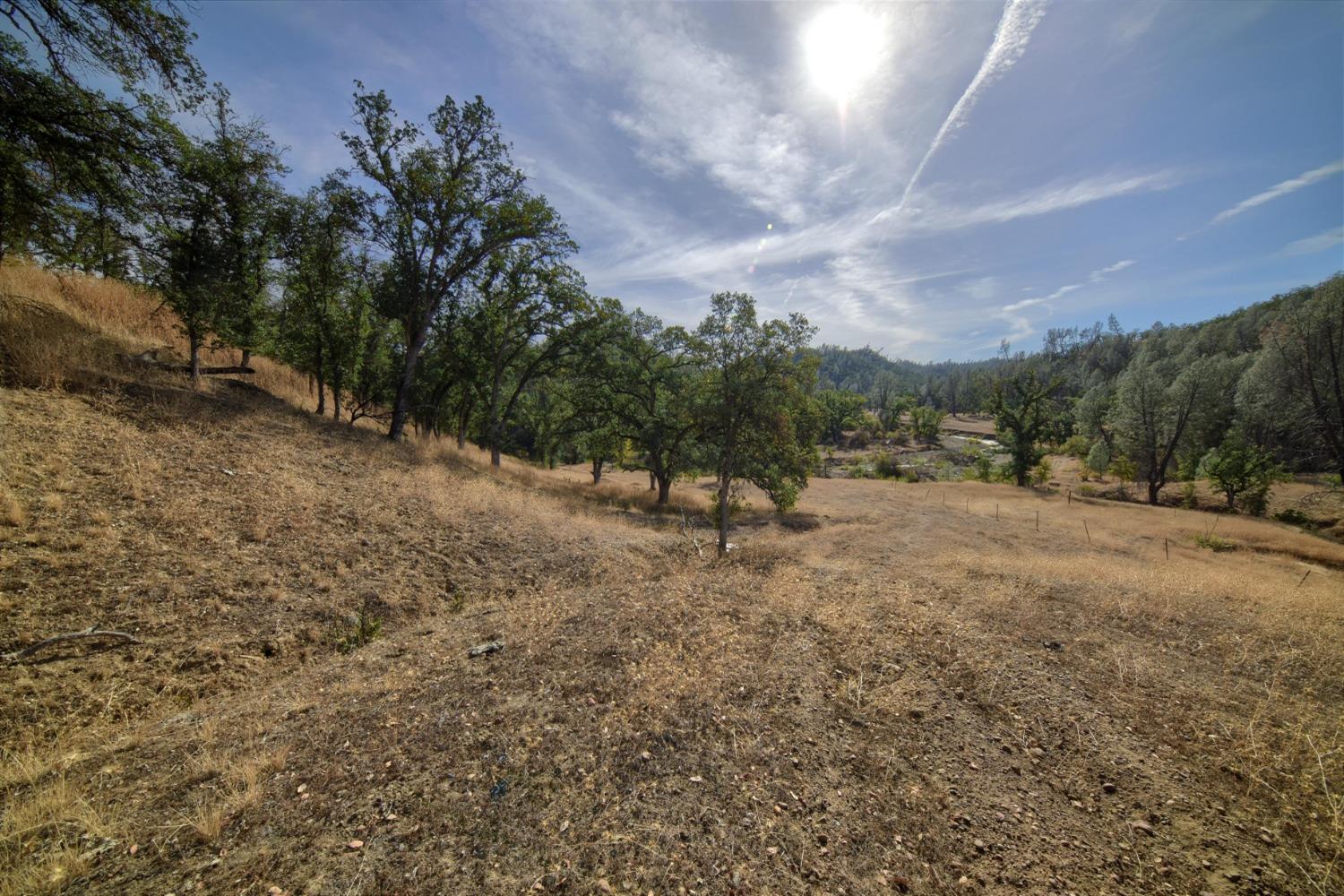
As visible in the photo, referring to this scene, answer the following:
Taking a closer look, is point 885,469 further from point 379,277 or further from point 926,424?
point 379,277

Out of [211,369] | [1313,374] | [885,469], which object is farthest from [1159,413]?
[211,369]

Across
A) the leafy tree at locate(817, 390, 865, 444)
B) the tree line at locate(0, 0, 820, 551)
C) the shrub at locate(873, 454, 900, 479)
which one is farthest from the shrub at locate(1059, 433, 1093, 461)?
the tree line at locate(0, 0, 820, 551)

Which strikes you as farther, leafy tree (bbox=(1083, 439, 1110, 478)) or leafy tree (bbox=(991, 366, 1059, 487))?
leafy tree (bbox=(1083, 439, 1110, 478))

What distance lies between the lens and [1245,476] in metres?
29.8

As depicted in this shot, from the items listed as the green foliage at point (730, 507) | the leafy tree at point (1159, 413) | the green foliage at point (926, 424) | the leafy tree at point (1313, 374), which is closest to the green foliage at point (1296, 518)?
the leafy tree at point (1313, 374)

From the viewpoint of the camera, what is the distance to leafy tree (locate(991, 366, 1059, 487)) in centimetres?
4134

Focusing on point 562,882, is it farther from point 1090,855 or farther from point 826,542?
point 826,542

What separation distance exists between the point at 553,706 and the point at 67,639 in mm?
5745

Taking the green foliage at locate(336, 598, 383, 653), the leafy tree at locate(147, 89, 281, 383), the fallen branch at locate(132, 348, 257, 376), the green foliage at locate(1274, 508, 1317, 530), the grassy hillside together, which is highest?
the leafy tree at locate(147, 89, 281, 383)

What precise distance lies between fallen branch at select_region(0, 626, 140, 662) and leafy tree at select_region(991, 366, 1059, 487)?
54.2 m

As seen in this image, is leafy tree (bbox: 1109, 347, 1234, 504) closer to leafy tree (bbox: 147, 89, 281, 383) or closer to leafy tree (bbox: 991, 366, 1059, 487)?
leafy tree (bbox: 991, 366, 1059, 487)

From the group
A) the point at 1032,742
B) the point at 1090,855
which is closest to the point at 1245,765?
the point at 1032,742

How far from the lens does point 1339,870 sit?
11.9 ft

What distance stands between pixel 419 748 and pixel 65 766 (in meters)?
2.91
